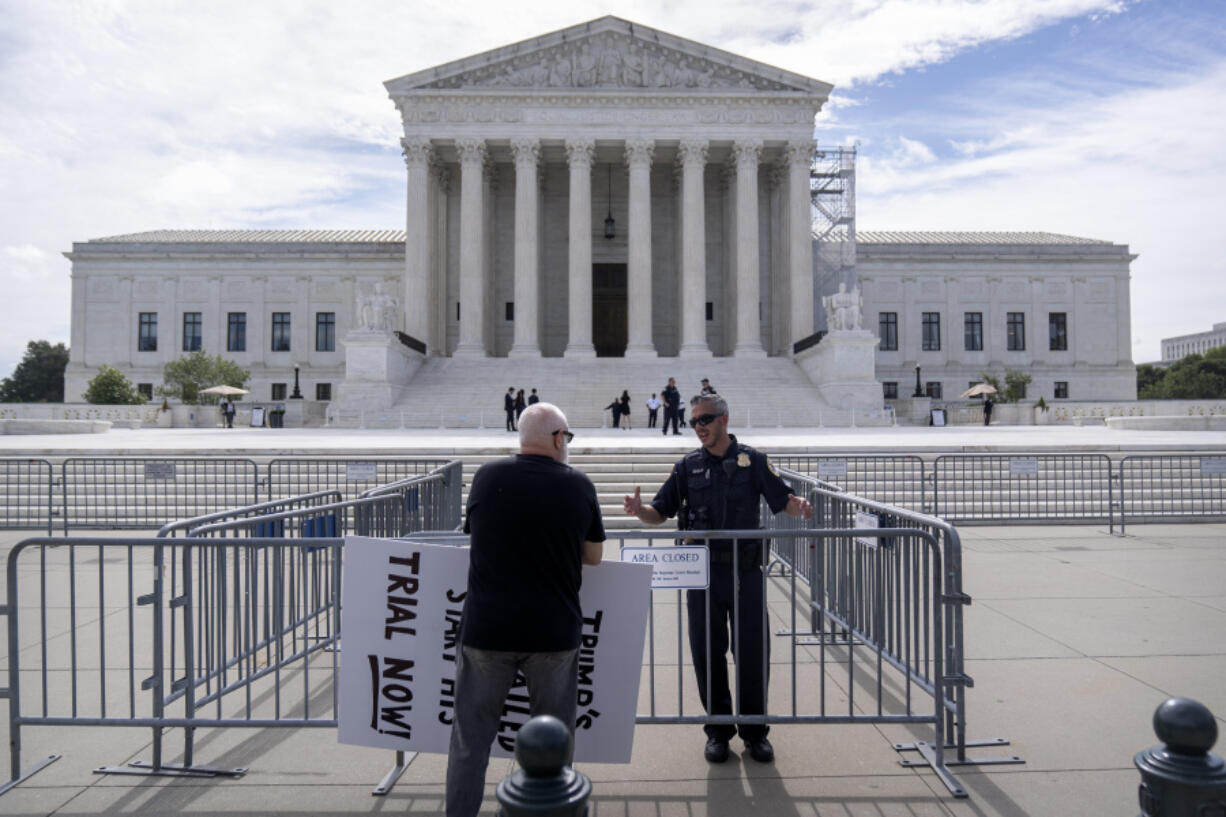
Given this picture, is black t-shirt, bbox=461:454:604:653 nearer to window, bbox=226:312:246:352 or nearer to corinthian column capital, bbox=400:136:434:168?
corinthian column capital, bbox=400:136:434:168

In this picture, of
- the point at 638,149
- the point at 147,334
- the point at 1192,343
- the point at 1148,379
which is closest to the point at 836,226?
the point at 638,149

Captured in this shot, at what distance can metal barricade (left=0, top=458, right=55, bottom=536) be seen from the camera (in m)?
13.8

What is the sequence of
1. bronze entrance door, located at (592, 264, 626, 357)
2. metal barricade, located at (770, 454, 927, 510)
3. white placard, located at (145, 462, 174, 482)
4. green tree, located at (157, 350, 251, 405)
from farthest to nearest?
bronze entrance door, located at (592, 264, 626, 357), green tree, located at (157, 350, 251, 405), metal barricade, located at (770, 454, 927, 510), white placard, located at (145, 462, 174, 482)

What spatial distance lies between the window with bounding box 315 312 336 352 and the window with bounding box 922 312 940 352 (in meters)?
40.8

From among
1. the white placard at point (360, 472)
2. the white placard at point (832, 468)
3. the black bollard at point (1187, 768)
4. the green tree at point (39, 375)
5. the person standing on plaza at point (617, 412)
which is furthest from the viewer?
the green tree at point (39, 375)

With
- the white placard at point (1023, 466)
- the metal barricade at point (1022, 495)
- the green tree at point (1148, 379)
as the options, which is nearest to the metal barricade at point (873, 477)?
the metal barricade at point (1022, 495)

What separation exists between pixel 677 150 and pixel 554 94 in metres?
7.31

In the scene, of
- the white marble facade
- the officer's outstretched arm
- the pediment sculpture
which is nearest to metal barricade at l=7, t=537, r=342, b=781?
the officer's outstretched arm

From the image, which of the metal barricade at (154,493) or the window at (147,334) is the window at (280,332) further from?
the metal barricade at (154,493)

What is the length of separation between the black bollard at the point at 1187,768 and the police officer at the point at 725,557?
8.93 feet

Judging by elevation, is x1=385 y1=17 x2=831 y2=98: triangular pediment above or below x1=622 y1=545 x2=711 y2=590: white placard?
above

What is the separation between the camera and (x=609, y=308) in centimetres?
5334

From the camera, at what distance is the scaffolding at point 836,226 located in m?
54.0

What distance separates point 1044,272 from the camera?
198ft
